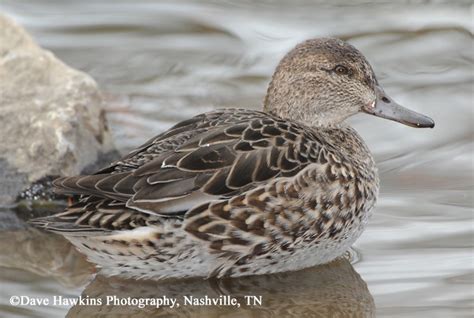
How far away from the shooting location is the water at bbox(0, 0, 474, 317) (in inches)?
254

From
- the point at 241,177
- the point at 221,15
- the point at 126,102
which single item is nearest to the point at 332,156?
the point at 241,177

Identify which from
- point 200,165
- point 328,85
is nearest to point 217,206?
point 200,165

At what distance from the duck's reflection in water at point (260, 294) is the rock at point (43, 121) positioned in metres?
1.19

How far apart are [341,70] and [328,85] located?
124 mm

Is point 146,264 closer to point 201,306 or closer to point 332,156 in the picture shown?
point 201,306

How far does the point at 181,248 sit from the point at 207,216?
0.74ft

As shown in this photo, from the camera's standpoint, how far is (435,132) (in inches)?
344

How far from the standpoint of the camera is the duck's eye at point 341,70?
24.2 ft

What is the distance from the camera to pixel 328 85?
7395 millimetres

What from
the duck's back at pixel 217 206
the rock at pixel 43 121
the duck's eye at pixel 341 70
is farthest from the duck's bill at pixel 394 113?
the rock at pixel 43 121

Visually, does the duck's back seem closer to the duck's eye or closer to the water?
the water

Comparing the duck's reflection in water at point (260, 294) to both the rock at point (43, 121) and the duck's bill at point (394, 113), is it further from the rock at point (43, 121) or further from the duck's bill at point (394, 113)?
the rock at point (43, 121)

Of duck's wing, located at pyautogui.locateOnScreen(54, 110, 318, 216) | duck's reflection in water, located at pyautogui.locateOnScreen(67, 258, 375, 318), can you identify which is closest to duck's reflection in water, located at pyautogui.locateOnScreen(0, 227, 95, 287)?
duck's reflection in water, located at pyautogui.locateOnScreen(67, 258, 375, 318)

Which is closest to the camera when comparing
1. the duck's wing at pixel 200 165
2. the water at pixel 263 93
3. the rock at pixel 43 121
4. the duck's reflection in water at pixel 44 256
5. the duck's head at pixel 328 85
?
the duck's wing at pixel 200 165
